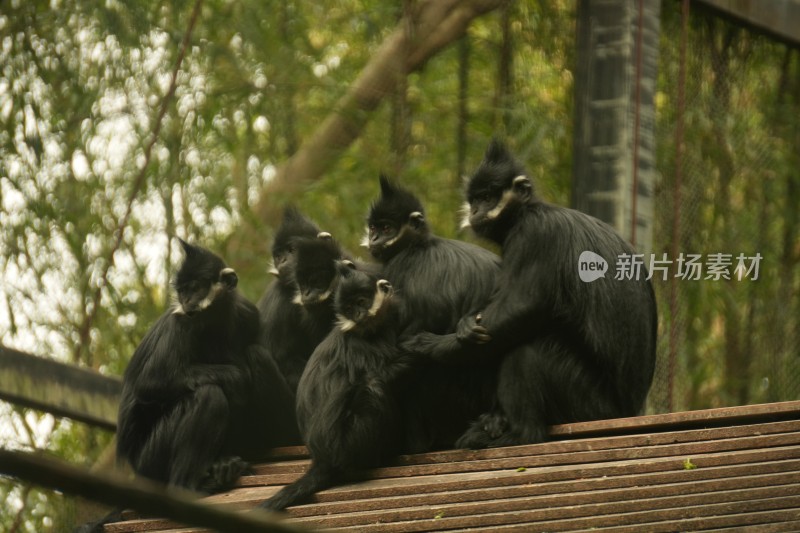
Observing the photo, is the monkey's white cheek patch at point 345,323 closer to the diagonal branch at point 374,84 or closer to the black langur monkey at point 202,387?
the black langur monkey at point 202,387

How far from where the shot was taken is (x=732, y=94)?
336 inches

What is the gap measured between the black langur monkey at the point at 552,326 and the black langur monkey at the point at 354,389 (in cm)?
24

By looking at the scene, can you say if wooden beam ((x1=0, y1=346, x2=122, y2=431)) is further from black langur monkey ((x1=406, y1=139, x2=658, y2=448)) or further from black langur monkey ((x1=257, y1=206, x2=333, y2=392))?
black langur monkey ((x1=406, y1=139, x2=658, y2=448))

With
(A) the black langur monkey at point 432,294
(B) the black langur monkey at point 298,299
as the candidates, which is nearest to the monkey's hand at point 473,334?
(A) the black langur monkey at point 432,294

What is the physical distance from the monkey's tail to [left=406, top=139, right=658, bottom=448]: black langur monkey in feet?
2.01

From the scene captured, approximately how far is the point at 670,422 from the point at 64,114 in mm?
6509

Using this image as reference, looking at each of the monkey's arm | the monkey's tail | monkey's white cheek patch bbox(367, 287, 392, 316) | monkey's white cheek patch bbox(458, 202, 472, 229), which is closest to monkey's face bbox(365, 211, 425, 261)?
monkey's white cheek patch bbox(458, 202, 472, 229)

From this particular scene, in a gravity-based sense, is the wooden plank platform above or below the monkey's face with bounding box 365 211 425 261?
below

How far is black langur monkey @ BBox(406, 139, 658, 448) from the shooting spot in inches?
198

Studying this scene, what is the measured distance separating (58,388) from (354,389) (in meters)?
2.84

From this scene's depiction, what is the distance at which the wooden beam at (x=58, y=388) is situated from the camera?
6773 mm

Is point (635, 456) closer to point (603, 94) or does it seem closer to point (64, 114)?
point (603, 94)

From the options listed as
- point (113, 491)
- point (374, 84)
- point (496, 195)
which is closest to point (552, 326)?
point (496, 195)

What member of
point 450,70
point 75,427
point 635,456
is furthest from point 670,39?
point 75,427
